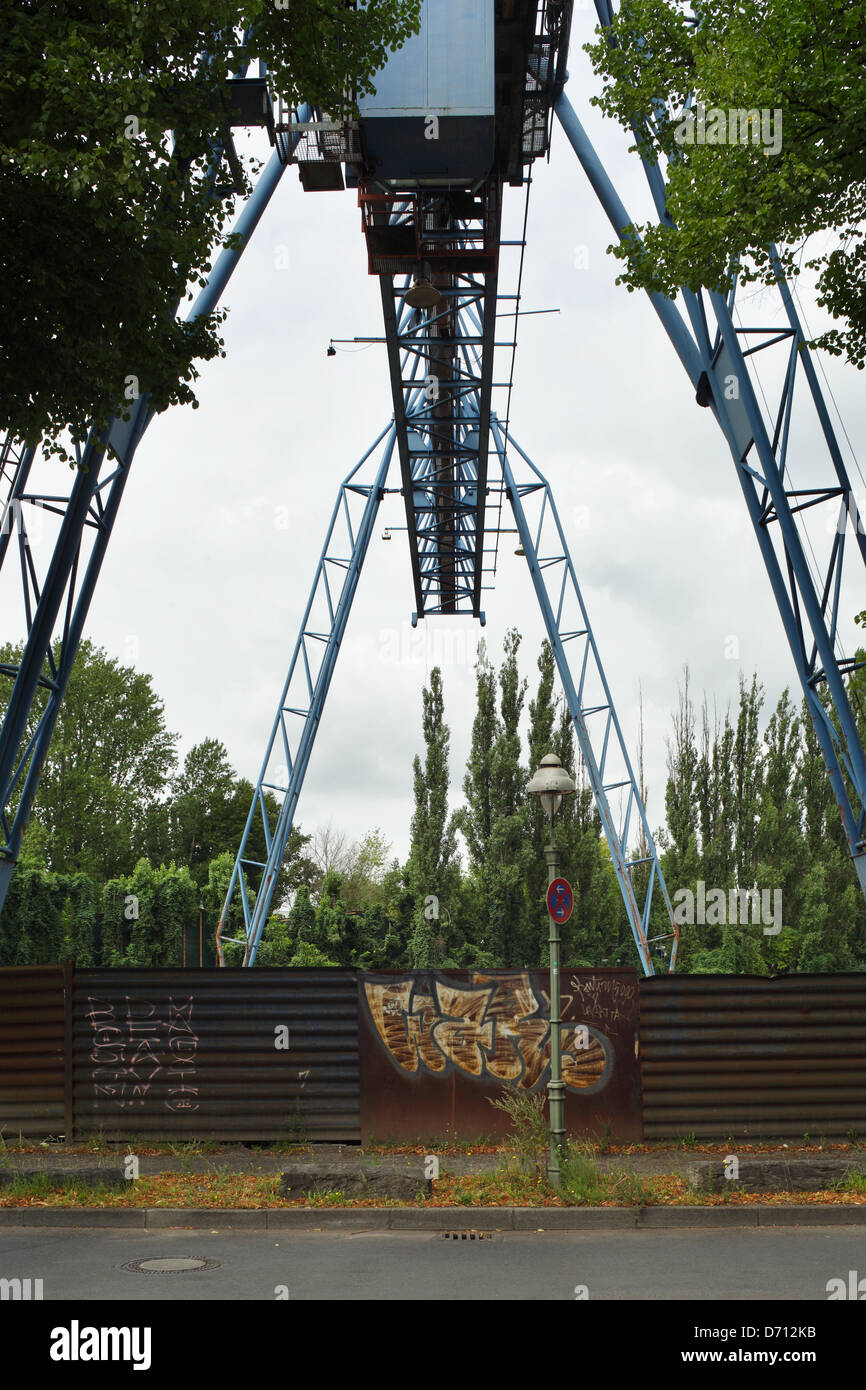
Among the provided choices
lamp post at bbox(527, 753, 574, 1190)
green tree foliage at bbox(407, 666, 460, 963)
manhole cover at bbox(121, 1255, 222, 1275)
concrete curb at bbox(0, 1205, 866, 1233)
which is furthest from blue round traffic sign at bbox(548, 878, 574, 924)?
green tree foliage at bbox(407, 666, 460, 963)

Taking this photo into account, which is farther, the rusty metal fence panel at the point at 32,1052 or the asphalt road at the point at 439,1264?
the rusty metal fence panel at the point at 32,1052

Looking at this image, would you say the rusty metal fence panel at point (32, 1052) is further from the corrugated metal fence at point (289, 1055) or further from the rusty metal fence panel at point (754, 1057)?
the rusty metal fence panel at point (754, 1057)

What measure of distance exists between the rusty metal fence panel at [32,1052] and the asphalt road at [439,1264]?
12.5 feet

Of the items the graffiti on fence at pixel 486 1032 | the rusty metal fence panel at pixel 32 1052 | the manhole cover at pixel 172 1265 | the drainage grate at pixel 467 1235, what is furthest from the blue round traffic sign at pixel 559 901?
the rusty metal fence panel at pixel 32 1052

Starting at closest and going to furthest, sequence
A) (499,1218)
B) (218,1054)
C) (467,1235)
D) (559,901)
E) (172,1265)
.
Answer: (172,1265), (467,1235), (499,1218), (559,901), (218,1054)

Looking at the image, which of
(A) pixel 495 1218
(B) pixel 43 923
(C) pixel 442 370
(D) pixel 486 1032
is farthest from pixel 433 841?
(A) pixel 495 1218

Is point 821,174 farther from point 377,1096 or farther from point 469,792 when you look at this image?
point 469,792

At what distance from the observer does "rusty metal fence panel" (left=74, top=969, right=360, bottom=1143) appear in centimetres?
1392

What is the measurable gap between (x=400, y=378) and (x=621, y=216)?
15.9ft

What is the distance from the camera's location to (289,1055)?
46.4 feet

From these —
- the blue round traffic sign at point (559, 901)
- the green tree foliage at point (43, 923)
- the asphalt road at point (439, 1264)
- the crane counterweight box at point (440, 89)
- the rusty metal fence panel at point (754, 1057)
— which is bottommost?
the asphalt road at point (439, 1264)

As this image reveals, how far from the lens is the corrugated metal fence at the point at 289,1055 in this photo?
13852mm

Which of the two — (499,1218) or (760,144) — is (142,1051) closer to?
(499,1218)

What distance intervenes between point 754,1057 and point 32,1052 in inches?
319
